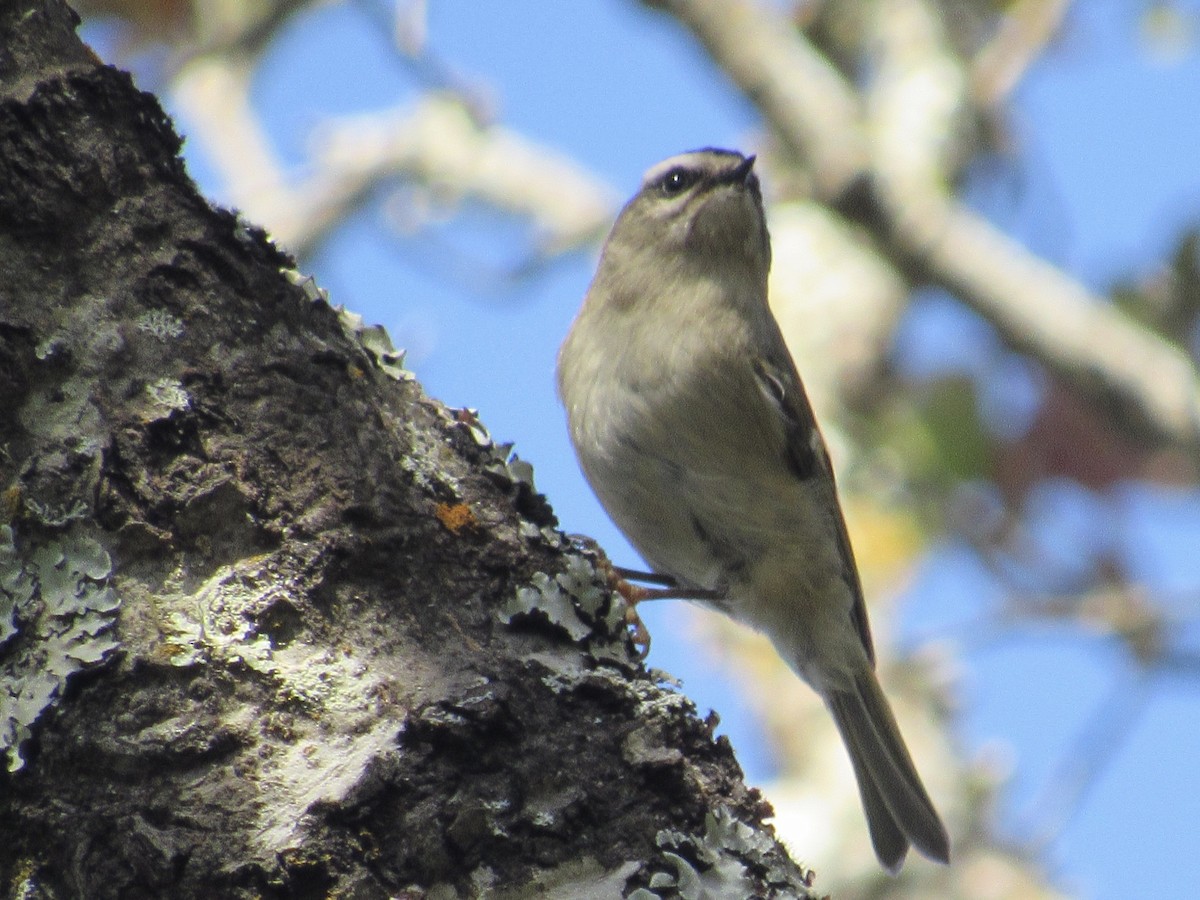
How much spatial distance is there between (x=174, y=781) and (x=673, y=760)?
561 millimetres

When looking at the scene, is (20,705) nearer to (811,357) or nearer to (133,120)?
(133,120)

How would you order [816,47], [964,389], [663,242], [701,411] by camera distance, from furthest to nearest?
[816,47], [964,389], [663,242], [701,411]

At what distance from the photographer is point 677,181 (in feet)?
12.3

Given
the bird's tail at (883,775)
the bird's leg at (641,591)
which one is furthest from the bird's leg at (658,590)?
the bird's tail at (883,775)

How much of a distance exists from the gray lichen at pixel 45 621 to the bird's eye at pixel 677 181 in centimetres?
245

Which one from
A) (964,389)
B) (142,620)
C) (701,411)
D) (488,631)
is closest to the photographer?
(142,620)

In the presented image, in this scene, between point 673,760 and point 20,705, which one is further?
point 673,760

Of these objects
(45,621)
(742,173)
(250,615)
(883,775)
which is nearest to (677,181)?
(742,173)

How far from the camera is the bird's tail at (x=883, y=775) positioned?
3.53 m

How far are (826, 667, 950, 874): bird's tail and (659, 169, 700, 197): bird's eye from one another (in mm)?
1389

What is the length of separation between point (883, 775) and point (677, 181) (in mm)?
1716

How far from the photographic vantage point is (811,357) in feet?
20.7

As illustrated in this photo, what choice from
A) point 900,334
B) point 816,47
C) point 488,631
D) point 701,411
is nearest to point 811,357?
point 900,334

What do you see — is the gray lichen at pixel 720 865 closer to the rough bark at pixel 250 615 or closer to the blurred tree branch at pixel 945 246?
the rough bark at pixel 250 615
